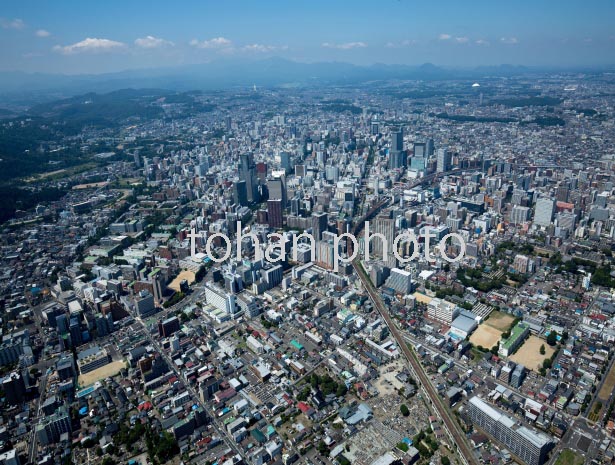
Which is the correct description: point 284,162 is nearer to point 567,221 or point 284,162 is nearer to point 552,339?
point 567,221

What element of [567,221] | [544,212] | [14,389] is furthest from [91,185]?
[567,221]

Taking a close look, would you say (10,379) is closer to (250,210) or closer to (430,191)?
(250,210)

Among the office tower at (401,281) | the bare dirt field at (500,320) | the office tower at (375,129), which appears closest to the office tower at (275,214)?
the office tower at (401,281)

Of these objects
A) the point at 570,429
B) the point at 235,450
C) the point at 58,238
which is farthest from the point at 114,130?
the point at 570,429

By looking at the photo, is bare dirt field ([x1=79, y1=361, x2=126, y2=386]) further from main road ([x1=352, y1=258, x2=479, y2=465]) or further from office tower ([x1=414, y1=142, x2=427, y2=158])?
office tower ([x1=414, y1=142, x2=427, y2=158])

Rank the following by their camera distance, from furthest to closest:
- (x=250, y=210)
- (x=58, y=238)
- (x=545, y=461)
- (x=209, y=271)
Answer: (x=250, y=210) < (x=58, y=238) < (x=209, y=271) < (x=545, y=461)

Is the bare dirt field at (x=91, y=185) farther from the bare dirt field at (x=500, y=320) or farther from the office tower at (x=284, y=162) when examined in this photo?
the bare dirt field at (x=500, y=320)
